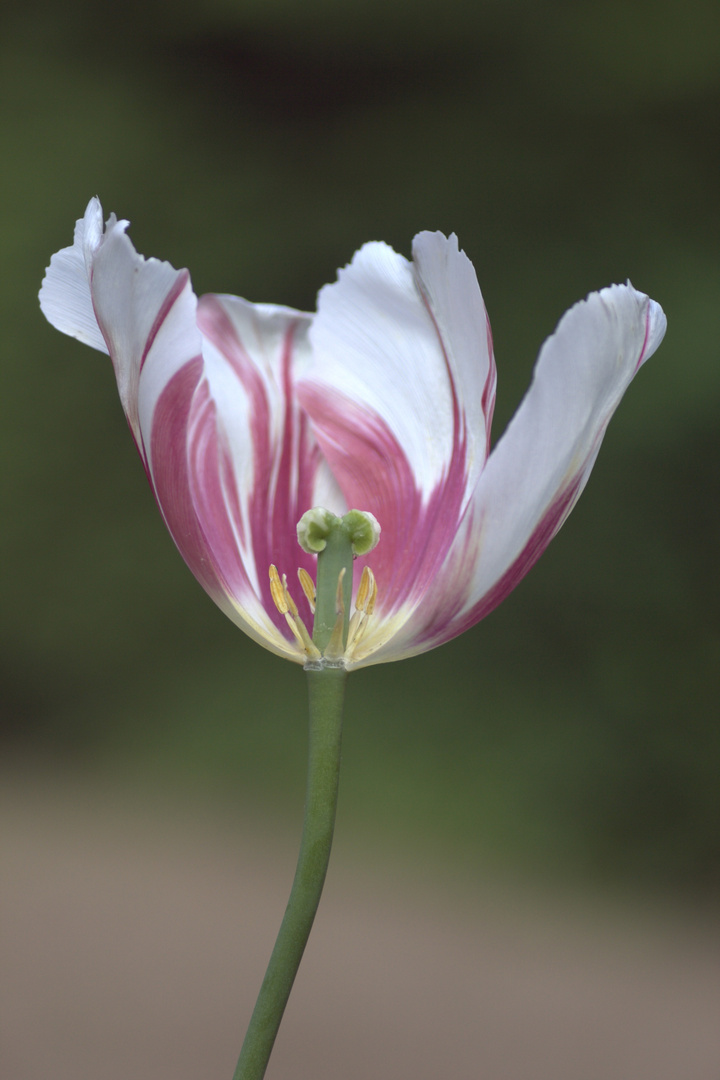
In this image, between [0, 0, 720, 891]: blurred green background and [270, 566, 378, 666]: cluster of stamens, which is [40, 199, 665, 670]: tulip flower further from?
[0, 0, 720, 891]: blurred green background

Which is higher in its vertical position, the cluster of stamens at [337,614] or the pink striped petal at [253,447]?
the pink striped petal at [253,447]

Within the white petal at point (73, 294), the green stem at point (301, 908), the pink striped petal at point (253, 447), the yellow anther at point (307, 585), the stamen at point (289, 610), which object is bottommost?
the green stem at point (301, 908)

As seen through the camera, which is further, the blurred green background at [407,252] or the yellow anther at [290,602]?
the blurred green background at [407,252]

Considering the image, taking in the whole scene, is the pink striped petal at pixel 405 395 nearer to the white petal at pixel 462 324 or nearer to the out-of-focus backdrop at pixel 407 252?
the white petal at pixel 462 324

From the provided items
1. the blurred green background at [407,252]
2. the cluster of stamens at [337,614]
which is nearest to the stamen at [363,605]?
the cluster of stamens at [337,614]

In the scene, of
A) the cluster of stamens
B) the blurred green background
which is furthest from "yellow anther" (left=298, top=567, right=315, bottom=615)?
the blurred green background

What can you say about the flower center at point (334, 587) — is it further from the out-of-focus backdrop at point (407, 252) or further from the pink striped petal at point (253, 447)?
the out-of-focus backdrop at point (407, 252)

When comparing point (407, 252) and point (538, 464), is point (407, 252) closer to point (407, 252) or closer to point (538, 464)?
point (407, 252)
